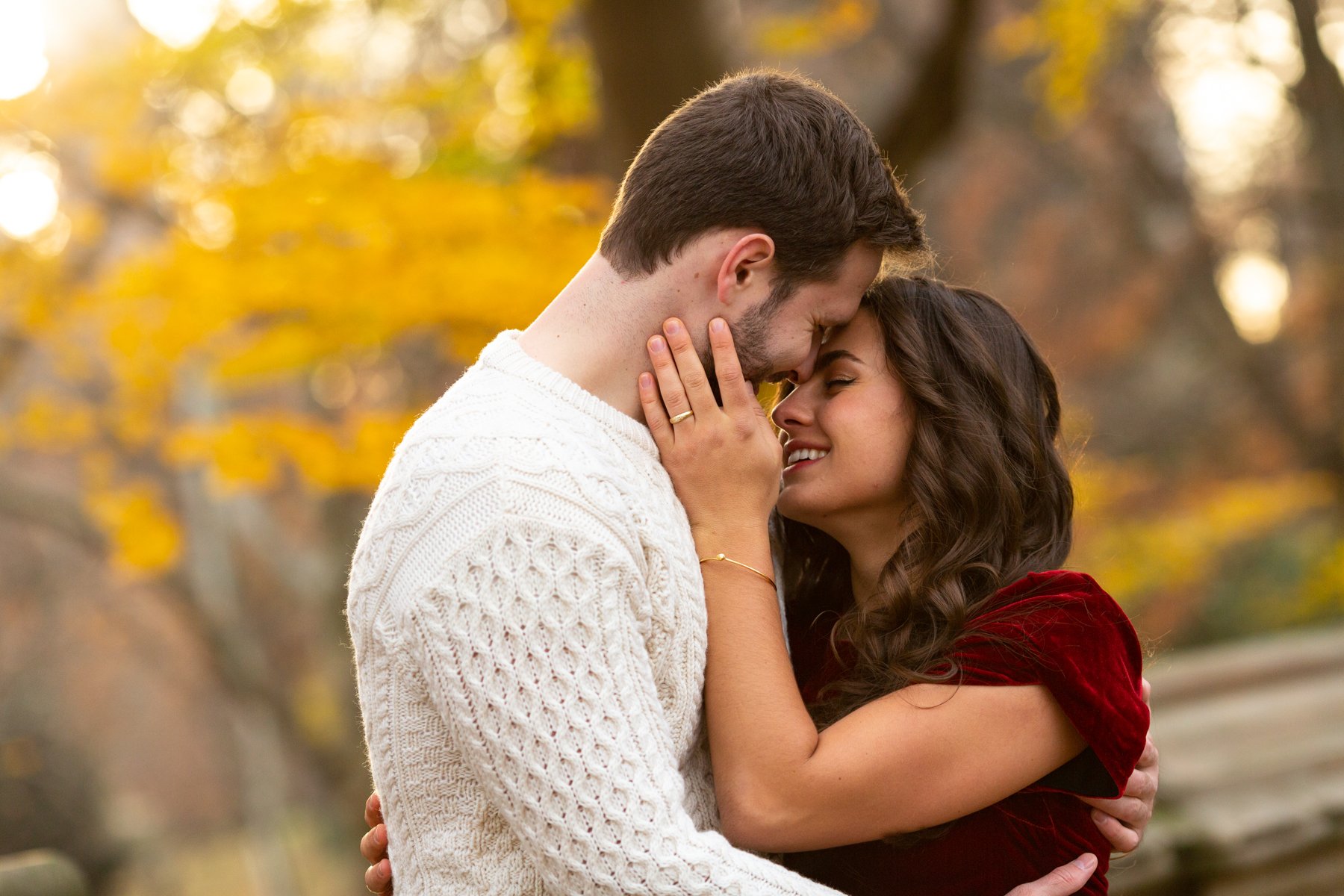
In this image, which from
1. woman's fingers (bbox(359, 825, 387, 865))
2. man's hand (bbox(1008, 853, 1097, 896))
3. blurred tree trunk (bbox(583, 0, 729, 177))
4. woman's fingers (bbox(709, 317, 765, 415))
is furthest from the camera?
blurred tree trunk (bbox(583, 0, 729, 177))

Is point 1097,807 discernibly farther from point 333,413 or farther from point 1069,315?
point 1069,315

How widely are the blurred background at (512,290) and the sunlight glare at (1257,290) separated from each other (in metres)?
0.04

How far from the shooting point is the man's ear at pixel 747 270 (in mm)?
2113

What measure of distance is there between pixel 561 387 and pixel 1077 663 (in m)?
1.02

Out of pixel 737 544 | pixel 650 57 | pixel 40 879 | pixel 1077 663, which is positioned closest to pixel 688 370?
pixel 737 544

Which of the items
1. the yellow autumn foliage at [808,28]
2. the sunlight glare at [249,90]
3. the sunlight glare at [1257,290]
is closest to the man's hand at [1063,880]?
the yellow autumn foliage at [808,28]

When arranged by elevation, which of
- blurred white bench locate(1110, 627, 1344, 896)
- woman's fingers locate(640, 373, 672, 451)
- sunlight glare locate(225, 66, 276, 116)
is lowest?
blurred white bench locate(1110, 627, 1344, 896)

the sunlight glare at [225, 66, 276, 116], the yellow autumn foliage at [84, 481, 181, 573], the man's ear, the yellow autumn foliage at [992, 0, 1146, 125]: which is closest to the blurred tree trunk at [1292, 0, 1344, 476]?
the yellow autumn foliage at [992, 0, 1146, 125]

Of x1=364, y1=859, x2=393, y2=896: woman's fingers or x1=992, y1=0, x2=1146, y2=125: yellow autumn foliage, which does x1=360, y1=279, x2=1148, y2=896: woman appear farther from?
x1=992, y1=0, x2=1146, y2=125: yellow autumn foliage

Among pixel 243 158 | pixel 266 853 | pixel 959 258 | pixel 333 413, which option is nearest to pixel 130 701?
pixel 266 853

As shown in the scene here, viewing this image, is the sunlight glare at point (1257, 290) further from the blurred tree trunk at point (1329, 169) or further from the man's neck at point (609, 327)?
the man's neck at point (609, 327)

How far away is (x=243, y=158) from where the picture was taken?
6.36 m

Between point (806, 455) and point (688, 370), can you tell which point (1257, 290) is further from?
point (688, 370)

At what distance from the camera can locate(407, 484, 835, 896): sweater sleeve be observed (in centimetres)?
180
